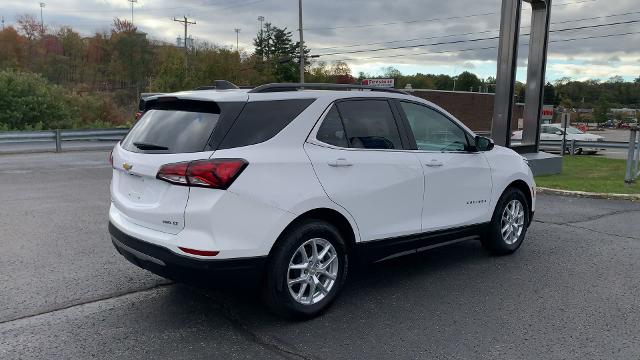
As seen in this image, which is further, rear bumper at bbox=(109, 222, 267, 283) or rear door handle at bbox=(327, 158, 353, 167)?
rear door handle at bbox=(327, 158, 353, 167)

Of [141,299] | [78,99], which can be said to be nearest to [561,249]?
[141,299]

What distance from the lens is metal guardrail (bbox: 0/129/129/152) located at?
18594mm

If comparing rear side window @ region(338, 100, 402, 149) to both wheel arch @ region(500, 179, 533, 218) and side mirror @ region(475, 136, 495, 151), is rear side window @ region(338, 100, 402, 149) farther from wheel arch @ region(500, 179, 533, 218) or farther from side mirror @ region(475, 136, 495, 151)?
wheel arch @ region(500, 179, 533, 218)

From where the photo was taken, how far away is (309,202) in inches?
156

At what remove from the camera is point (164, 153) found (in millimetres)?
3871

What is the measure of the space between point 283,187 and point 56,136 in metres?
18.2

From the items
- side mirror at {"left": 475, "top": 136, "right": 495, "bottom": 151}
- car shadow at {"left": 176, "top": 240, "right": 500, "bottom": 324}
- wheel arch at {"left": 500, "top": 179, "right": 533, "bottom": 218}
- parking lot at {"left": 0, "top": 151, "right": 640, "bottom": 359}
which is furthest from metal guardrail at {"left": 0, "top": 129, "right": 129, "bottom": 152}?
side mirror at {"left": 475, "top": 136, "right": 495, "bottom": 151}

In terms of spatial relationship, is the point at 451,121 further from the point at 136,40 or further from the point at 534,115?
the point at 136,40

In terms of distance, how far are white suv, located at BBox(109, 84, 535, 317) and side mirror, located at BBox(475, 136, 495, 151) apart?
0.47 meters

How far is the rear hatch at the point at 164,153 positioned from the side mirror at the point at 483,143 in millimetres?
2762

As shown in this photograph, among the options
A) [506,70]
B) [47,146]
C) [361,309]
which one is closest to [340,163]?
[361,309]

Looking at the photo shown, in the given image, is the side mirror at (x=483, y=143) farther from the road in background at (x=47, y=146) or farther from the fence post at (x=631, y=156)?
the road in background at (x=47, y=146)

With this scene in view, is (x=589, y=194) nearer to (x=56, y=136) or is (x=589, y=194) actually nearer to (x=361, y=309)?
(x=361, y=309)

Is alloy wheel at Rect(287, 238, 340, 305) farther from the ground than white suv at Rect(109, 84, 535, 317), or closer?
closer
